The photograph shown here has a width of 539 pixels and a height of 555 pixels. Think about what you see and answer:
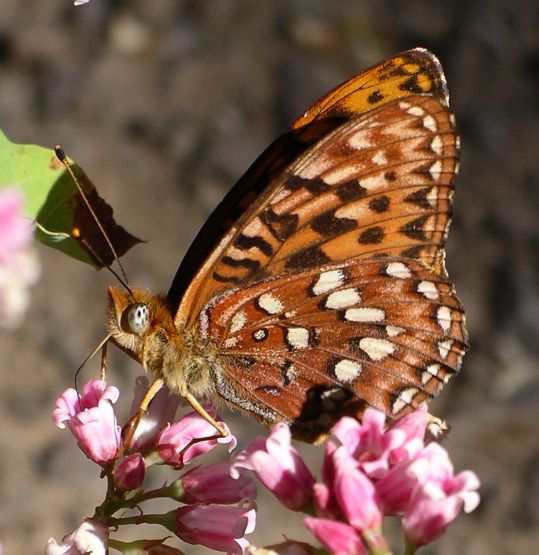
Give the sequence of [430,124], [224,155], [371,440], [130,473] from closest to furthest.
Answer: [371,440]
[130,473]
[430,124]
[224,155]

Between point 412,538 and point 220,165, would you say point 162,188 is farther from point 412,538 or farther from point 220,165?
point 412,538

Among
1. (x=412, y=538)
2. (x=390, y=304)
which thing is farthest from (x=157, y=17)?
(x=412, y=538)

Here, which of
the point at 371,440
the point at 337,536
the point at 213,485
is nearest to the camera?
the point at 337,536

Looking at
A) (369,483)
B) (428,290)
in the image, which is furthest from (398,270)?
(369,483)

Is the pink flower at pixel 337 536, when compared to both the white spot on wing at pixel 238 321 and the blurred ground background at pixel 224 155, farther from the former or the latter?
the blurred ground background at pixel 224 155

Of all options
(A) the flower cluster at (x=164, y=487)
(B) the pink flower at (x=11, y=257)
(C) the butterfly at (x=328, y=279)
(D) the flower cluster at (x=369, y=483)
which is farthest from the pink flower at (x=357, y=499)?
(B) the pink flower at (x=11, y=257)

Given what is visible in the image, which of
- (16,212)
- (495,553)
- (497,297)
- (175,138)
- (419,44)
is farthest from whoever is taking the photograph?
(419,44)

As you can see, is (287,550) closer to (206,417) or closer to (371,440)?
A: (371,440)

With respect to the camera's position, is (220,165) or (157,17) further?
(157,17)
